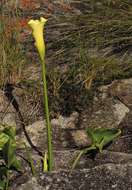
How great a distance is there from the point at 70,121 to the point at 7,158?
602 mm

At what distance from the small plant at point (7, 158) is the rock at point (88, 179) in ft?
0.20

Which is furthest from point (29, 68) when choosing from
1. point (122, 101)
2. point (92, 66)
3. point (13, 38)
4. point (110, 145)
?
point (110, 145)

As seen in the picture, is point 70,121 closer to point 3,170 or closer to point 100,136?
point 100,136

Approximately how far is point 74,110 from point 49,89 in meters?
0.18

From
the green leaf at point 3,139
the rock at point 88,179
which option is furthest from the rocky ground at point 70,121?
the green leaf at point 3,139

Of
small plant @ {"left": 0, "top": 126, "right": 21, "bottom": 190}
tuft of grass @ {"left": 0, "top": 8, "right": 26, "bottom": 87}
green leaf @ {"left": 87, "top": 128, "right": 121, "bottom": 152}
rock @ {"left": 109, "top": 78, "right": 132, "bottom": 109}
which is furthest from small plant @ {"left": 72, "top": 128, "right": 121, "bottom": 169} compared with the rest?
tuft of grass @ {"left": 0, "top": 8, "right": 26, "bottom": 87}

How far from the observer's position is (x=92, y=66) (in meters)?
2.55

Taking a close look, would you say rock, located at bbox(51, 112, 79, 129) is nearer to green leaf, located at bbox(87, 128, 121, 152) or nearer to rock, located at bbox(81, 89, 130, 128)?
rock, located at bbox(81, 89, 130, 128)

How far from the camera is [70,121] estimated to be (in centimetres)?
238

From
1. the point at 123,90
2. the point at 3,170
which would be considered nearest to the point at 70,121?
the point at 123,90

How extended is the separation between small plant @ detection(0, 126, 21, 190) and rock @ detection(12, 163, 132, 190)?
0.20 ft

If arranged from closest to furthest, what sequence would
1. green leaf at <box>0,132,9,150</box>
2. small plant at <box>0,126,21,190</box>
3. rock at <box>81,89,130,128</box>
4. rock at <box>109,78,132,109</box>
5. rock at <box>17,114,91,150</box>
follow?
small plant at <box>0,126,21,190</box> < green leaf at <box>0,132,9,150</box> < rock at <box>17,114,91,150</box> < rock at <box>81,89,130,128</box> < rock at <box>109,78,132,109</box>

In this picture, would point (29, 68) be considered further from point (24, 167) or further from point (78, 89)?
Answer: point (24, 167)

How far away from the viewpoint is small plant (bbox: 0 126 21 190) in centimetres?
181
